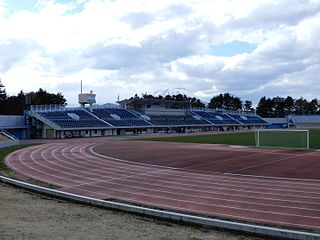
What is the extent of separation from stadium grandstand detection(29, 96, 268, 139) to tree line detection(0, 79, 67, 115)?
10528mm

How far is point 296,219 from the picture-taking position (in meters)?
10.8

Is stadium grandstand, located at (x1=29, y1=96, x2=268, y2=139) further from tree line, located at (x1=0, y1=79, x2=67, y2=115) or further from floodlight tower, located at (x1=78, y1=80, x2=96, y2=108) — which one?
tree line, located at (x1=0, y1=79, x2=67, y2=115)

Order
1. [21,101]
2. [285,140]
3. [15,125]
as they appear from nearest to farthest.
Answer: [285,140] < [15,125] < [21,101]

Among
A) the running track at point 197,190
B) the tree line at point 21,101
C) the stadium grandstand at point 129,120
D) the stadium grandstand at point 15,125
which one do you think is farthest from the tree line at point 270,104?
the running track at point 197,190

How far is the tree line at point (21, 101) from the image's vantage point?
79625mm

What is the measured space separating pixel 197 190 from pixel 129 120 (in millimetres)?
62766

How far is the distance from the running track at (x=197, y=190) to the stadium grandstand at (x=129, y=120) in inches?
1589

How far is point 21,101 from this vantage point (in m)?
87.4

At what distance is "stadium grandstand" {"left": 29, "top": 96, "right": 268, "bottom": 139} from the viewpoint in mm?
62906

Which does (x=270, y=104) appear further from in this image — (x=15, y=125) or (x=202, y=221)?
(x=202, y=221)

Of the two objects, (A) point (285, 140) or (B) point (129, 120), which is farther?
(B) point (129, 120)

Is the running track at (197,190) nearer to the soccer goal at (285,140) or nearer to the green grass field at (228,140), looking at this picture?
the soccer goal at (285,140)

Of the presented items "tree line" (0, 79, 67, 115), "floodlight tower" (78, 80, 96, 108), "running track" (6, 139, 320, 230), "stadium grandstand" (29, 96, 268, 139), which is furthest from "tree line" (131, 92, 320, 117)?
"running track" (6, 139, 320, 230)

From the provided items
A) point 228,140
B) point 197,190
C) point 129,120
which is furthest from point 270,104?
point 197,190
